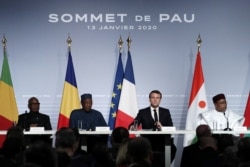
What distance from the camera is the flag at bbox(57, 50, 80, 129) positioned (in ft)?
30.5

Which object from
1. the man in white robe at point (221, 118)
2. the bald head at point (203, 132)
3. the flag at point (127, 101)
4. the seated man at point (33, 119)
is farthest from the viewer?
the flag at point (127, 101)

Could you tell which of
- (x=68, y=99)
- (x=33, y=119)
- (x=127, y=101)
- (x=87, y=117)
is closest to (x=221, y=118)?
(x=127, y=101)

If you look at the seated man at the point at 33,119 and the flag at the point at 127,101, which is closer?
the seated man at the point at 33,119

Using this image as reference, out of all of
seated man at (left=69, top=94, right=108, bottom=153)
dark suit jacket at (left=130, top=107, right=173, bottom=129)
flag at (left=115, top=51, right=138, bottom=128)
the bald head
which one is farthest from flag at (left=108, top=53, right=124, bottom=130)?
the bald head

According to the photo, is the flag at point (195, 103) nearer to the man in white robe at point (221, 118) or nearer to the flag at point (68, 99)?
the man in white robe at point (221, 118)

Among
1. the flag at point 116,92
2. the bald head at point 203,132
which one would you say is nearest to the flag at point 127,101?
the flag at point 116,92

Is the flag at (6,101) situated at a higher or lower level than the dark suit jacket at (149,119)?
higher

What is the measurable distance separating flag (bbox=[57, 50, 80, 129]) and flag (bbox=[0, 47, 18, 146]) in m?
0.69

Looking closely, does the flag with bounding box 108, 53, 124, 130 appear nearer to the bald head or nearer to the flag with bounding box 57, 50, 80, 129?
the flag with bounding box 57, 50, 80, 129

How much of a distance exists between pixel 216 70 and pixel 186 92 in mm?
563

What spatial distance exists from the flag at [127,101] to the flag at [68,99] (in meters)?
0.64

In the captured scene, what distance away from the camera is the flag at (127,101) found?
9.23 metres

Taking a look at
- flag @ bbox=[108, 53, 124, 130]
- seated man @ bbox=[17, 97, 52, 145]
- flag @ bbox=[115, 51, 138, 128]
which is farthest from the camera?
flag @ bbox=[108, 53, 124, 130]

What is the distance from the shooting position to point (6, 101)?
9320mm
